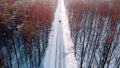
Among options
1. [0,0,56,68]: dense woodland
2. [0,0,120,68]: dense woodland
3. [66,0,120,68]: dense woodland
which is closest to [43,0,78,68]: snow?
[0,0,120,68]: dense woodland

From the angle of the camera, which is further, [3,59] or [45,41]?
[45,41]

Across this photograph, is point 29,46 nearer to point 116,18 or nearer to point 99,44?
point 99,44

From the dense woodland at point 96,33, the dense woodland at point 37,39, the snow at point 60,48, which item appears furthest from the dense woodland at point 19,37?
the dense woodland at point 96,33

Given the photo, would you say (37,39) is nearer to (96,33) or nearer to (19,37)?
(19,37)

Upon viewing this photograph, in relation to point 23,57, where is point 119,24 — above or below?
above

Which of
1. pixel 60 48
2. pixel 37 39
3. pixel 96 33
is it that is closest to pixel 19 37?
pixel 37 39

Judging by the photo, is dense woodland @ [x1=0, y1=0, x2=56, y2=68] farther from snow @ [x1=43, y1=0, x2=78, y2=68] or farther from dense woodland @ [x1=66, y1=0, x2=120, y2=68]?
dense woodland @ [x1=66, y1=0, x2=120, y2=68]

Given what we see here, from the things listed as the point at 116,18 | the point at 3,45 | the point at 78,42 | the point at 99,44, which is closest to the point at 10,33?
the point at 3,45

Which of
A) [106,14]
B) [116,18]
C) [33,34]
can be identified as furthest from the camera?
[106,14]
